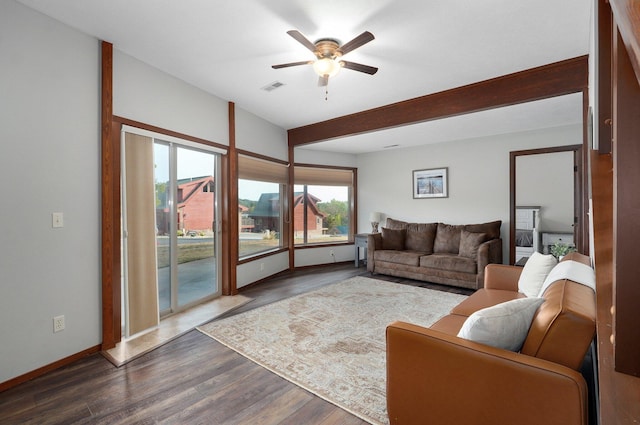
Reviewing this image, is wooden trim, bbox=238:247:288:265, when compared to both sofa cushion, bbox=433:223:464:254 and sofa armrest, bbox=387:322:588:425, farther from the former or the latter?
sofa armrest, bbox=387:322:588:425

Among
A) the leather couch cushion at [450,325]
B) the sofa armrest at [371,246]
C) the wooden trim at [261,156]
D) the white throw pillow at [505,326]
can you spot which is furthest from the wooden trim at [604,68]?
the sofa armrest at [371,246]

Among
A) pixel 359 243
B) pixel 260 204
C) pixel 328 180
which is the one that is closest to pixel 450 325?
pixel 260 204

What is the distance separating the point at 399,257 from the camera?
5246 mm

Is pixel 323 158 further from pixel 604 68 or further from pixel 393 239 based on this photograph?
pixel 604 68

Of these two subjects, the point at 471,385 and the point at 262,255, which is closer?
the point at 471,385

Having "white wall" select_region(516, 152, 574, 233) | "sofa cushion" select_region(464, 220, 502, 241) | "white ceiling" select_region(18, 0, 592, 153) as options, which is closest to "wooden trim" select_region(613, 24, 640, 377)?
"white ceiling" select_region(18, 0, 592, 153)

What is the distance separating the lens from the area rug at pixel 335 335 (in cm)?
212

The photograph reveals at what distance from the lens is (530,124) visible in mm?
4770

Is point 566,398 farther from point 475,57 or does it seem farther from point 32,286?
point 32,286

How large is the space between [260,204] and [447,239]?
3.26m

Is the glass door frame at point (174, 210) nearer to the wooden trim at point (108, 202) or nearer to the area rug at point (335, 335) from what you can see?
the wooden trim at point (108, 202)

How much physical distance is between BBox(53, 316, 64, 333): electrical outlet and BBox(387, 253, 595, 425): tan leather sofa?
2.48m

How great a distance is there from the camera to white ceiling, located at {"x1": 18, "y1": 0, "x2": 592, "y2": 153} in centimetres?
223

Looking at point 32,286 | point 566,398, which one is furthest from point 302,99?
point 566,398
